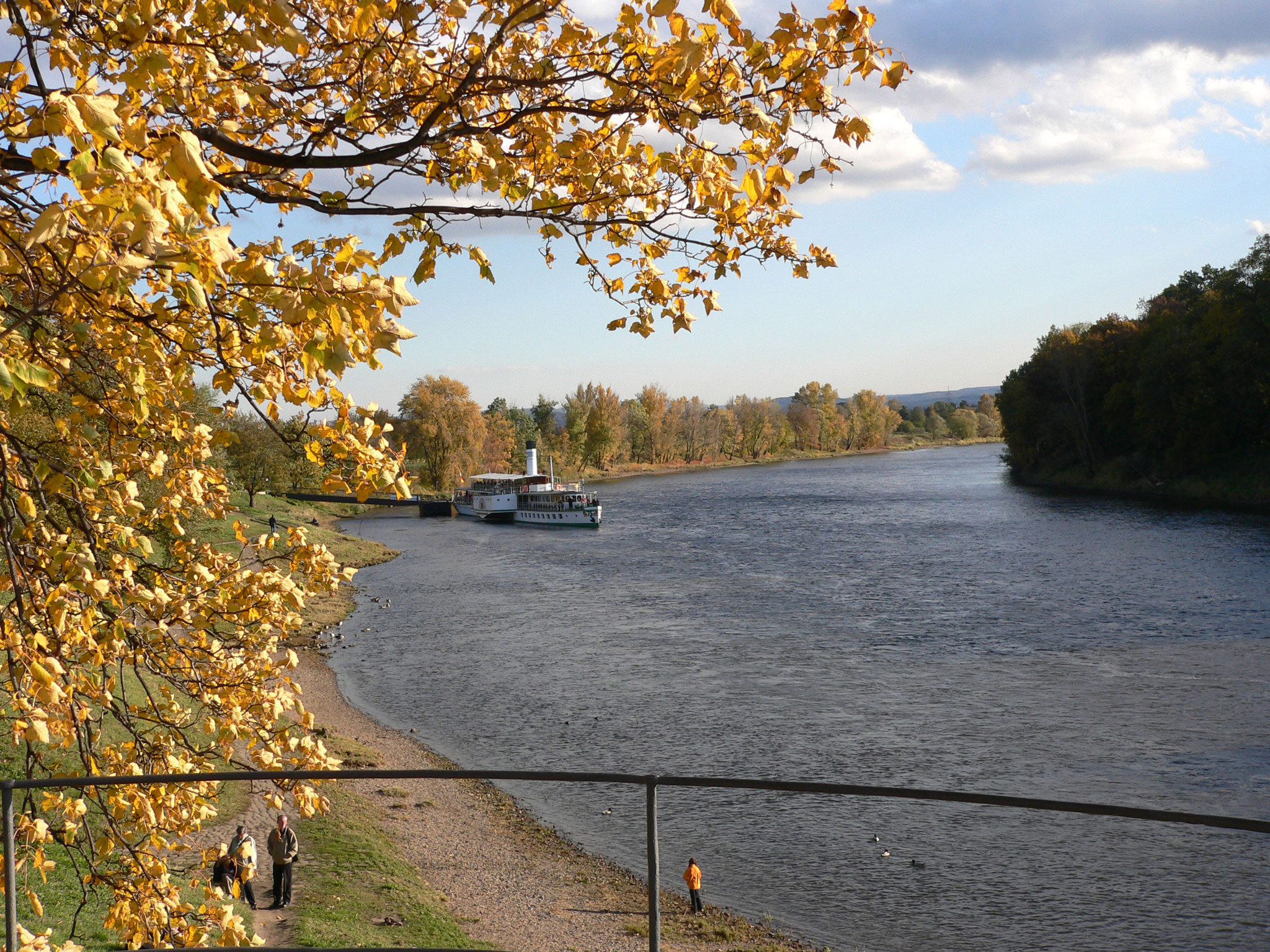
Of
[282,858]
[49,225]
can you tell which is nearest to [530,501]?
[282,858]

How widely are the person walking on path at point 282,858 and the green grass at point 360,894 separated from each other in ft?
1.10

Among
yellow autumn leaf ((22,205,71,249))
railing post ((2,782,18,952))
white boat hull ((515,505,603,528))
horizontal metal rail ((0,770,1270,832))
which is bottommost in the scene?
white boat hull ((515,505,603,528))

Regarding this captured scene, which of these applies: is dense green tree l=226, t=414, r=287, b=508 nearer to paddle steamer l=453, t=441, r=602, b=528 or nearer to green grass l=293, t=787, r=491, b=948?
paddle steamer l=453, t=441, r=602, b=528

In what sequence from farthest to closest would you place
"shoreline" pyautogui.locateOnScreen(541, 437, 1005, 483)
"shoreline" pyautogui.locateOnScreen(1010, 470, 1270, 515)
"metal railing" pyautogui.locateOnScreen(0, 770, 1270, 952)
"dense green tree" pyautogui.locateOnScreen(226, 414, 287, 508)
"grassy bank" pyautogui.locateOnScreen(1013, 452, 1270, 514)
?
"shoreline" pyautogui.locateOnScreen(541, 437, 1005, 483), "dense green tree" pyautogui.locateOnScreen(226, 414, 287, 508), "grassy bank" pyautogui.locateOnScreen(1013, 452, 1270, 514), "shoreline" pyautogui.locateOnScreen(1010, 470, 1270, 515), "metal railing" pyautogui.locateOnScreen(0, 770, 1270, 952)

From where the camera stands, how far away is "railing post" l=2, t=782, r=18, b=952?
354 cm

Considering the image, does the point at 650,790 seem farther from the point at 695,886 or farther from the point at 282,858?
the point at 695,886

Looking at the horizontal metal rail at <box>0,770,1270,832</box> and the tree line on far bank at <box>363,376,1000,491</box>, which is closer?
the horizontal metal rail at <box>0,770,1270,832</box>

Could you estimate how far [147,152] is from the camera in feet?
11.1

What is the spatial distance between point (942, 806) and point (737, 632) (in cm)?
1411

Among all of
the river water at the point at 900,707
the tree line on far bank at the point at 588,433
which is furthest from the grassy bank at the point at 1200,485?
the tree line on far bank at the point at 588,433

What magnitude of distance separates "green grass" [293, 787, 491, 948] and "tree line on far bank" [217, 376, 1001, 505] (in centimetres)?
2923

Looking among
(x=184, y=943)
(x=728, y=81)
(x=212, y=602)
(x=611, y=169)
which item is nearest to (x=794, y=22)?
(x=728, y=81)

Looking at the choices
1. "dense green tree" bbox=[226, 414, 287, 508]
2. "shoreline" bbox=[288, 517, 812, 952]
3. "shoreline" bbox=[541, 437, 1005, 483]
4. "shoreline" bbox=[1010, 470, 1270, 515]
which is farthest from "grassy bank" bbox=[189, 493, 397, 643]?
"shoreline" bbox=[1010, 470, 1270, 515]

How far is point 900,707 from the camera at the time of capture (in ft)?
84.9
